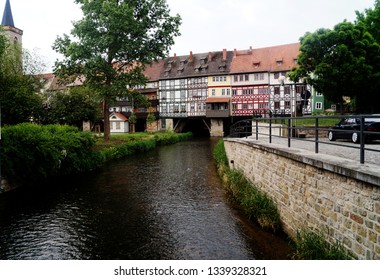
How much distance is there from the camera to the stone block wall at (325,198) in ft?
15.0

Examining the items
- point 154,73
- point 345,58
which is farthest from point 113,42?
point 154,73

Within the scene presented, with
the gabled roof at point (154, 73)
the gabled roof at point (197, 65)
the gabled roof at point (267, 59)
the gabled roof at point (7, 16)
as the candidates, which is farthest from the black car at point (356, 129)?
the gabled roof at point (7, 16)

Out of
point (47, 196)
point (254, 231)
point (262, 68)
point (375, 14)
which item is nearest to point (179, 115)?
point (262, 68)

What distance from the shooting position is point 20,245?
7.77m

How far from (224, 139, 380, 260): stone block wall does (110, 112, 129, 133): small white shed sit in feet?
145

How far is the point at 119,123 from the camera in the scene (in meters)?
52.0

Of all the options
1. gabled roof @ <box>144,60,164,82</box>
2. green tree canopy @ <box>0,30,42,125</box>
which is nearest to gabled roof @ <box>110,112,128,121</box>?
gabled roof @ <box>144,60,164,82</box>

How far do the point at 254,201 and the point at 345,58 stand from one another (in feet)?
62.8

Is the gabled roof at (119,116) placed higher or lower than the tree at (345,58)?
lower

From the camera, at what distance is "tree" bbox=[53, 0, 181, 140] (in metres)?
23.4

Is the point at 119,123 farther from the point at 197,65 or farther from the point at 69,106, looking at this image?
the point at 69,106

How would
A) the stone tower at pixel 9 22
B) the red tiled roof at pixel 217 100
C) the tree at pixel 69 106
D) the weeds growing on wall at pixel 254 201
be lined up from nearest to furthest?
the weeds growing on wall at pixel 254 201
the tree at pixel 69 106
the red tiled roof at pixel 217 100
the stone tower at pixel 9 22

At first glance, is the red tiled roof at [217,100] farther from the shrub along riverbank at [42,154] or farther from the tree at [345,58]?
the shrub along riverbank at [42,154]
